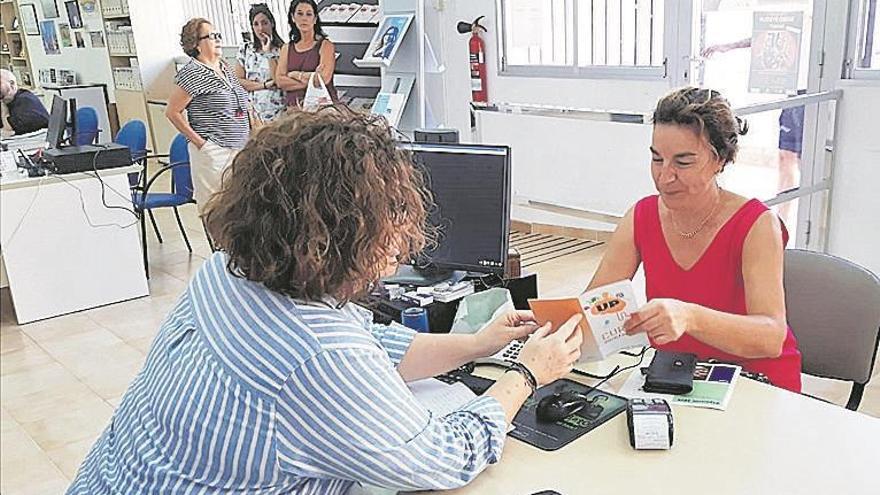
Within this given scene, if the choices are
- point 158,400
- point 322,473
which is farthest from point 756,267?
point 158,400

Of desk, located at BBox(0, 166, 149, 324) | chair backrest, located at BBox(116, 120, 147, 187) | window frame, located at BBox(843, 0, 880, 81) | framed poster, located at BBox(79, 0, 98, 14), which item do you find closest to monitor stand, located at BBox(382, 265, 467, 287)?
desk, located at BBox(0, 166, 149, 324)

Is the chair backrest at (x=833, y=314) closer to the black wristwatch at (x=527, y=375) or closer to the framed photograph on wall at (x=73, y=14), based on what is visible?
the black wristwatch at (x=527, y=375)

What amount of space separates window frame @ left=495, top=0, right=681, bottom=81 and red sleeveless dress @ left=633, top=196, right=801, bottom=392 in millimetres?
2310

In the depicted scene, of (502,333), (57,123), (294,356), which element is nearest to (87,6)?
(294,356)

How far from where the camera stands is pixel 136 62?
3.26 m

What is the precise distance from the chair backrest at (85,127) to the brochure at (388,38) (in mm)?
1522

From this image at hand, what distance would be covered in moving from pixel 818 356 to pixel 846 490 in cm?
72

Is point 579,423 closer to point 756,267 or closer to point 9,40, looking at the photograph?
point 756,267

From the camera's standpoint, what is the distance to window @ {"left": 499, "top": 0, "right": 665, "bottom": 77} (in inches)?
152

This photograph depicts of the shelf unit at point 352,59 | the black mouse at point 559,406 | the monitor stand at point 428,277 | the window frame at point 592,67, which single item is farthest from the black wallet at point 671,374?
the shelf unit at point 352,59

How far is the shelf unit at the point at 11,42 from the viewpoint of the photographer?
0.87m

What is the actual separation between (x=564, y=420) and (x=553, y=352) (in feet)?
0.38

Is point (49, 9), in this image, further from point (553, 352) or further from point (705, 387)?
point (705, 387)

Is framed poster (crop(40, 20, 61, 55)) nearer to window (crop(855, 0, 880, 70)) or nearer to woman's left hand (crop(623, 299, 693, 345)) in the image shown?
woman's left hand (crop(623, 299, 693, 345))
